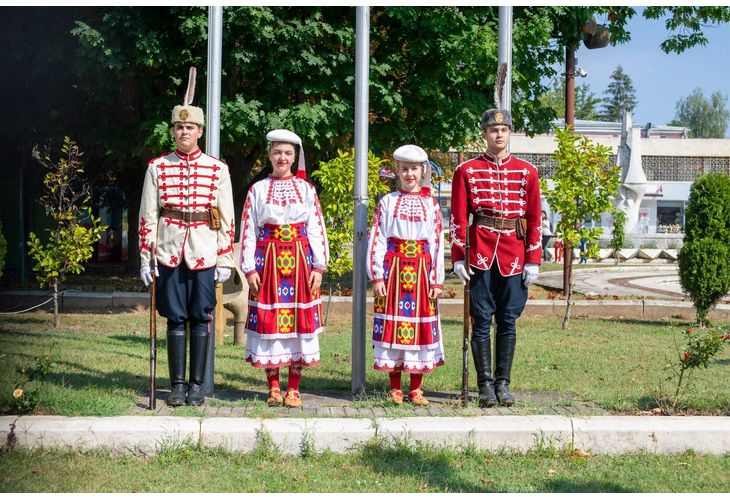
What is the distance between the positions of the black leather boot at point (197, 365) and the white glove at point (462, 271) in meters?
2.04

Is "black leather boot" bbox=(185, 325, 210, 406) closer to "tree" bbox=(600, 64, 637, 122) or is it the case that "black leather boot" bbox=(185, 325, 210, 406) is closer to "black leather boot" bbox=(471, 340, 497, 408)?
"black leather boot" bbox=(471, 340, 497, 408)

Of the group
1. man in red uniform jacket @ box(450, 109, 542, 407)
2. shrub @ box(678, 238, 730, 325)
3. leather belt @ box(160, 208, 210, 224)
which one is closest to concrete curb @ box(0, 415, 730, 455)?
man in red uniform jacket @ box(450, 109, 542, 407)

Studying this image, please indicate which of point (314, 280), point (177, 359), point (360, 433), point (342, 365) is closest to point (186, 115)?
point (314, 280)

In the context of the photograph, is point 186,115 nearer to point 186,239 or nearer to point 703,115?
point 186,239

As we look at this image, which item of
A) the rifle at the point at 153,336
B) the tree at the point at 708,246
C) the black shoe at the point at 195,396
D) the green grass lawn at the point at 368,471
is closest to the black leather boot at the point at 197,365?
the black shoe at the point at 195,396

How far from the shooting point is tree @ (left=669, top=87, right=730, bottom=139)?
359ft

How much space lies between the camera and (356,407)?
22.5 ft

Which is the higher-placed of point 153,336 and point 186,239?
point 186,239

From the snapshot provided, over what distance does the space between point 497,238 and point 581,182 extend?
21.4ft

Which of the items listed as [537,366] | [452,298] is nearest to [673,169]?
[452,298]

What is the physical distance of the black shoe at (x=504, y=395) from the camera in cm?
698

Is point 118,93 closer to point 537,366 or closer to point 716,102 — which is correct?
point 537,366

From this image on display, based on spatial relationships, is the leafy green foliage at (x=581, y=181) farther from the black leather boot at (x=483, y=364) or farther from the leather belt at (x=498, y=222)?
the black leather boot at (x=483, y=364)

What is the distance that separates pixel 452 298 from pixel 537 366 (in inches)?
255
